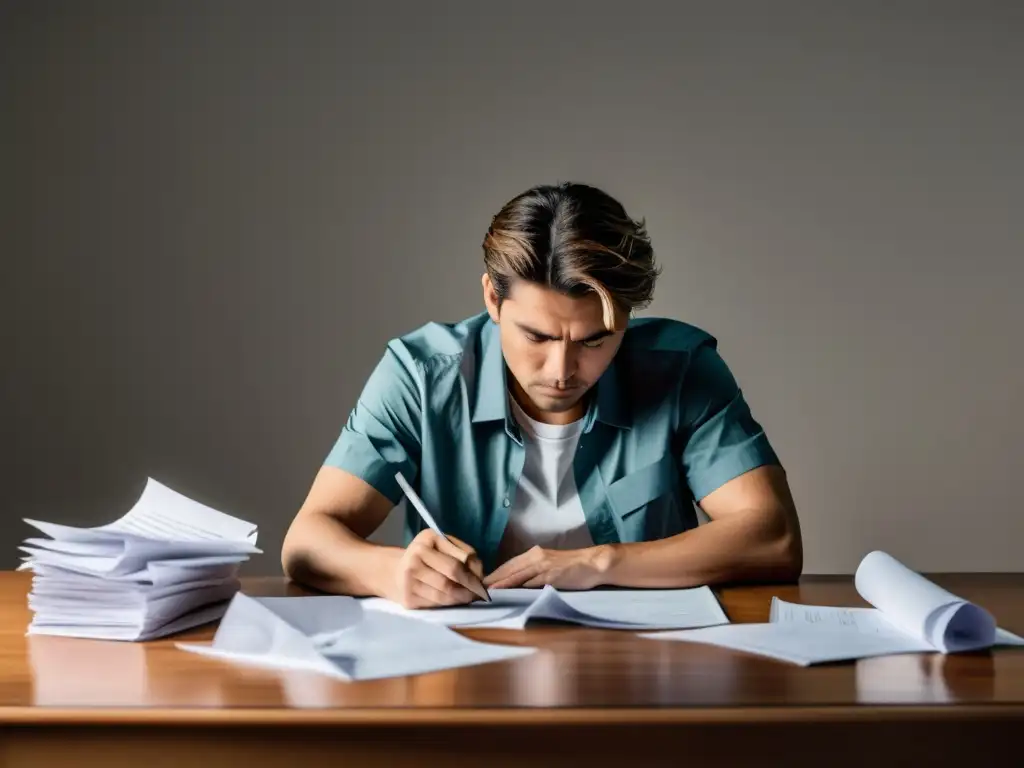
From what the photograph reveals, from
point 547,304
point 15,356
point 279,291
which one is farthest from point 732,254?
point 15,356

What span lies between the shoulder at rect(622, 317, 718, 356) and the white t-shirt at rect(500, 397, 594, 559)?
6.3 inches

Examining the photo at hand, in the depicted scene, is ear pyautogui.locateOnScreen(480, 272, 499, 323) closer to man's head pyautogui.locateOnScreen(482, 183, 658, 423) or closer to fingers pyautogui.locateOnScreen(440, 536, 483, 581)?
man's head pyautogui.locateOnScreen(482, 183, 658, 423)

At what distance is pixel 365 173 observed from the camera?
3.25m

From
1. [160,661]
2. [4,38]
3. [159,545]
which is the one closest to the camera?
[160,661]

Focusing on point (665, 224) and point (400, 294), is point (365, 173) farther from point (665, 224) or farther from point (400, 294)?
point (665, 224)

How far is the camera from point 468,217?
10.7 feet

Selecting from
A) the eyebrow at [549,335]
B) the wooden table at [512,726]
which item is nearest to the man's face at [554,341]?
the eyebrow at [549,335]

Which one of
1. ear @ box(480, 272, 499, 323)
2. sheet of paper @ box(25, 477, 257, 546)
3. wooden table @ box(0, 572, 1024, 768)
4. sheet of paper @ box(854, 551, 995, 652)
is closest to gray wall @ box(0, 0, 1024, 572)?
ear @ box(480, 272, 499, 323)

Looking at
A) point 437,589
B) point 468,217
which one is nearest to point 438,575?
point 437,589

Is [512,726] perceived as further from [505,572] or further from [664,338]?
[664,338]

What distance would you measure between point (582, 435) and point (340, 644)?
0.78m

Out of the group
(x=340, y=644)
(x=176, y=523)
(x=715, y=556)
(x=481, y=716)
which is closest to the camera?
(x=481, y=716)

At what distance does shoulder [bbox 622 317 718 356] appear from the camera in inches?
72.6

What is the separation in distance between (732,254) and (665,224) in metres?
0.21
